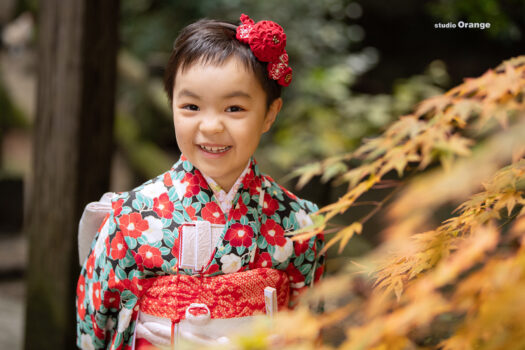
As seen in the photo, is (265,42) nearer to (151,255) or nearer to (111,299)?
(151,255)

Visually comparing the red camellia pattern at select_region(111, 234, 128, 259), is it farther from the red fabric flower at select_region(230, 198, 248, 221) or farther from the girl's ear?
the girl's ear

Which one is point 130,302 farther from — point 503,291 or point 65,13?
point 65,13

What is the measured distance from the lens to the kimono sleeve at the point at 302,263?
1.90 m

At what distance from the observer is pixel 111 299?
1833mm

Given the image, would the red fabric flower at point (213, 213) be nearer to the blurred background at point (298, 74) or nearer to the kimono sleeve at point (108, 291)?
the kimono sleeve at point (108, 291)

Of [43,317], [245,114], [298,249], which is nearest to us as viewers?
[245,114]

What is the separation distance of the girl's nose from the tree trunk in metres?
1.13

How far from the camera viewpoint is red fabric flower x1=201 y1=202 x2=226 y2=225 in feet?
5.81

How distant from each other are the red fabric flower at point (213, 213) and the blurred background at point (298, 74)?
1.91 m

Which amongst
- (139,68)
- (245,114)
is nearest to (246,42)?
(245,114)

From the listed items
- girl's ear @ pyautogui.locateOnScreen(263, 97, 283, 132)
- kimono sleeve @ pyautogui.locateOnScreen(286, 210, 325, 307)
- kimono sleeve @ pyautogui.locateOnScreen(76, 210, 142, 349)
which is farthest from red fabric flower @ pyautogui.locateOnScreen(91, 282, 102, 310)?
girl's ear @ pyautogui.locateOnScreen(263, 97, 283, 132)

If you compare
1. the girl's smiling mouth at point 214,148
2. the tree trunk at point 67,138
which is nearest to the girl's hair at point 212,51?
the girl's smiling mouth at point 214,148

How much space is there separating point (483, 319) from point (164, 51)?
6.22 m

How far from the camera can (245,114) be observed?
5.62ft
